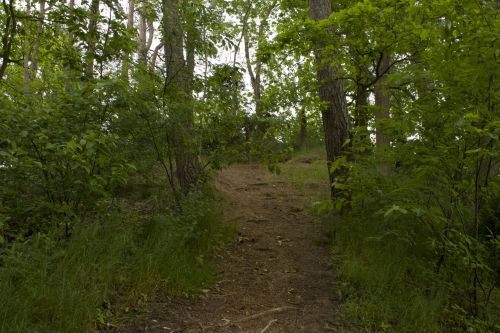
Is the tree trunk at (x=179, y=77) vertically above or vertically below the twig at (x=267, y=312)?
above

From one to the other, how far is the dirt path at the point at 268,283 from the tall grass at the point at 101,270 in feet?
1.24

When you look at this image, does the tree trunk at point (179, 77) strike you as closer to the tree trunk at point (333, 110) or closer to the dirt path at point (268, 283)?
the dirt path at point (268, 283)

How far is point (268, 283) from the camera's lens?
520cm

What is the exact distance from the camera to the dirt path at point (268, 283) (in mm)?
4059

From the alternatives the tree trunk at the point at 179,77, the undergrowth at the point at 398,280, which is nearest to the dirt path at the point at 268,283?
the undergrowth at the point at 398,280

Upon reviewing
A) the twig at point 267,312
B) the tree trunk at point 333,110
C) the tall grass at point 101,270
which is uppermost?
the tree trunk at point 333,110

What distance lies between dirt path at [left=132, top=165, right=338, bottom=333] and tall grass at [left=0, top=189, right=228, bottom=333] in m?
0.38

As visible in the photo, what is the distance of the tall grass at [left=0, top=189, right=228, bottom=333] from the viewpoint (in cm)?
316

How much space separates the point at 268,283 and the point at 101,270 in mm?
2249

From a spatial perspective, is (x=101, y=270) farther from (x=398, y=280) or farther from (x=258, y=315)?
(x=398, y=280)

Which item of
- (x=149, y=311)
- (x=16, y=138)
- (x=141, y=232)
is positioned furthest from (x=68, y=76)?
(x=149, y=311)

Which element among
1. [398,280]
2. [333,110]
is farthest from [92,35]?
[398,280]

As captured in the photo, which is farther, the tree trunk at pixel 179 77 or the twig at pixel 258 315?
the tree trunk at pixel 179 77

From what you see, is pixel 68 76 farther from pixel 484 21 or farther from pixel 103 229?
pixel 484 21
